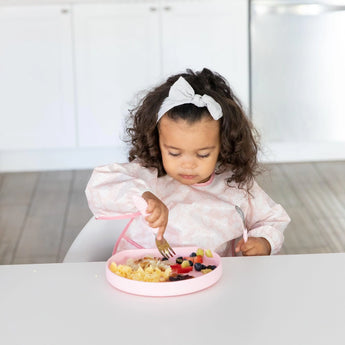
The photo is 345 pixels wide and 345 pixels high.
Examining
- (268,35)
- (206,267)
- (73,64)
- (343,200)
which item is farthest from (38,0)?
(206,267)

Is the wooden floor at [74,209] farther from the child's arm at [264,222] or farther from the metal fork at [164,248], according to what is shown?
the metal fork at [164,248]

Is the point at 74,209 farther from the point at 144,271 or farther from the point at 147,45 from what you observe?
the point at 144,271

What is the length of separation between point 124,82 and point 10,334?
2929mm

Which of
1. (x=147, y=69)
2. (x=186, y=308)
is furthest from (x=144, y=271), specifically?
(x=147, y=69)

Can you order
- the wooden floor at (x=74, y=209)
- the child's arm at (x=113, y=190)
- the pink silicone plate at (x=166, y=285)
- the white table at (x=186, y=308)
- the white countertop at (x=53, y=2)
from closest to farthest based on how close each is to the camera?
the white table at (x=186, y=308), the pink silicone plate at (x=166, y=285), the child's arm at (x=113, y=190), the wooden floor at (x=74, y=209), the white countertop at (x=53, y=2)

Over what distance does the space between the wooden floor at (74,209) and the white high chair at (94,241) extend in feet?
4.23

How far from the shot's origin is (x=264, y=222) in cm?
164

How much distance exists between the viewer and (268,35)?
12.8 feet

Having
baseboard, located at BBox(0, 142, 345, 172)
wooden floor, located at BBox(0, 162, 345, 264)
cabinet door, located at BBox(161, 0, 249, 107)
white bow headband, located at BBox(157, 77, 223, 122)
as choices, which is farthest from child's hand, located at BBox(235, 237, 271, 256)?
baseboard, located at BBox(0, 142, 345, 172)

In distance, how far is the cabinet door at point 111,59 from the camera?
12.5 feet

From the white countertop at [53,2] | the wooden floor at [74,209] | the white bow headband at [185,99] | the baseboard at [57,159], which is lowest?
the wooden floor at [74,209]

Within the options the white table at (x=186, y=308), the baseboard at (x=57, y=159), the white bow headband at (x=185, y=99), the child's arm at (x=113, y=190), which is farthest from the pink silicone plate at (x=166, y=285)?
the baseboard at (x=57, y=159)

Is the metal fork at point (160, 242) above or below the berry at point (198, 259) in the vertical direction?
above

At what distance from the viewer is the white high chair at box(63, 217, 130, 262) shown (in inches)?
61.9
